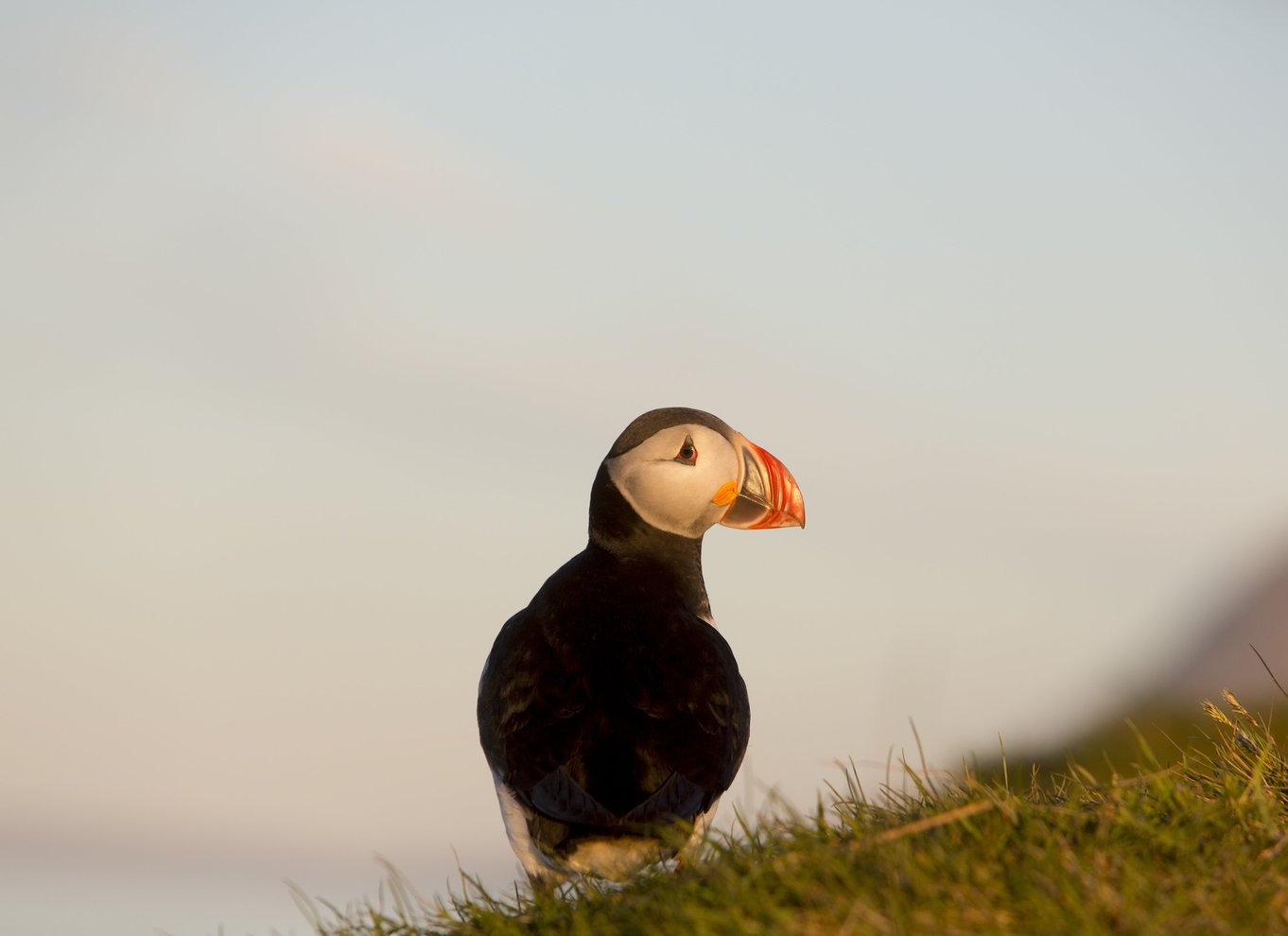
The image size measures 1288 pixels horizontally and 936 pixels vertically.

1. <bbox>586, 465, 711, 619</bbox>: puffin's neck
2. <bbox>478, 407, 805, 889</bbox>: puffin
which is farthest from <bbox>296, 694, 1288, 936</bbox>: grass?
<bbox>586, 465, 711, 619</bbox>: puffin's neck

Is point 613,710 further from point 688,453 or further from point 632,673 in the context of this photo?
point 688,453

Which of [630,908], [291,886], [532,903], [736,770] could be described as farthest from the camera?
[736,770]

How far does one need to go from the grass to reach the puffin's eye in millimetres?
2418

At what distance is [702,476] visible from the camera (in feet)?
22.3

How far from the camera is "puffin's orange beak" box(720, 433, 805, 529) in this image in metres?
7.09

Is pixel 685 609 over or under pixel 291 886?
over

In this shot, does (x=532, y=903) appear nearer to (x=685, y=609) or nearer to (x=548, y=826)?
(x=548, y=826)

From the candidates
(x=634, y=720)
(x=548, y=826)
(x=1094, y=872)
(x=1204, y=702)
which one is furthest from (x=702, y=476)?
(x=1094, y=872)

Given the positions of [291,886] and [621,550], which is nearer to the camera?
[291,886]

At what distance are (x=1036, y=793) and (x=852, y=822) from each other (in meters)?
1.12

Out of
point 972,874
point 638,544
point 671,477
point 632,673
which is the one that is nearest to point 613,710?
point 632,673

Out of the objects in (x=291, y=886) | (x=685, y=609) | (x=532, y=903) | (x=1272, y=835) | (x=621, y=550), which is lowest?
(x=1272, y=835)

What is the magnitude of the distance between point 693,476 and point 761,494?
21.1 inches

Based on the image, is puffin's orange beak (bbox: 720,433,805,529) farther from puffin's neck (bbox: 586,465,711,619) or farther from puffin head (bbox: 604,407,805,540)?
puffin's neck (bbox: 586,465,711,619)
